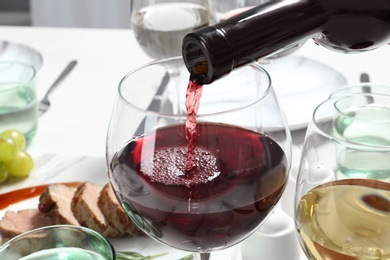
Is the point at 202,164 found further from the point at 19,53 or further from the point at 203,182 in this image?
the point at 19,53

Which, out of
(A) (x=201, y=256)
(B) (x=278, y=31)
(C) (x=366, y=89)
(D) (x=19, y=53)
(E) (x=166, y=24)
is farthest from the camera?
(D) (x=19, y=53)

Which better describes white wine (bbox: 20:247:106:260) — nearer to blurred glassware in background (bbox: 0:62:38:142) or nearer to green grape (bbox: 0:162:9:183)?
green grape (bbox: 0:162:9:183)

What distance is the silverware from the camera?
4.62 feet

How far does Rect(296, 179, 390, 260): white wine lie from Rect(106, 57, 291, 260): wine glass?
49mm

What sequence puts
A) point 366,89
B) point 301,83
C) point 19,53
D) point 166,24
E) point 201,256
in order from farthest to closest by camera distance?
point 19,53 → point 301,83 → point 166,24 → point 366,89 → point 201,256

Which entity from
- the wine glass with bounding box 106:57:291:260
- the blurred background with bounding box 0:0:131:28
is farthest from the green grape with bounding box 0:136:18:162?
the blurred background with bounding box 0:0:131:28

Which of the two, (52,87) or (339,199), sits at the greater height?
(339,199)

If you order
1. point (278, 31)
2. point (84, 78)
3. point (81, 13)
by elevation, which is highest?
point (278, 31)

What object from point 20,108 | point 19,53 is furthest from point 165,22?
point 19,53

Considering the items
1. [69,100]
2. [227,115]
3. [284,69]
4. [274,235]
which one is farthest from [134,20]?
[227,115]

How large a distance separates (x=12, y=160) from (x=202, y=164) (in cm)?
52

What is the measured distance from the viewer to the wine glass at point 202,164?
729mm

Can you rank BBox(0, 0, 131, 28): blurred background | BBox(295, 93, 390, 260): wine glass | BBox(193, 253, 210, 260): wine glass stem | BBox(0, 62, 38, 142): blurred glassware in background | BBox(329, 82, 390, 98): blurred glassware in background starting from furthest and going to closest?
BBox(0, 0, 131, 28): blurred background → BBox(0, 62, 38, 142): blurred glassware in background → BBox(329, 82, 390, 98): blurred glassware in background → BBox(193, 253, 210, 260): wine glass stem → BBox(295, 93, 390, 260): wine glass

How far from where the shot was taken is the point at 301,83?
144cm
